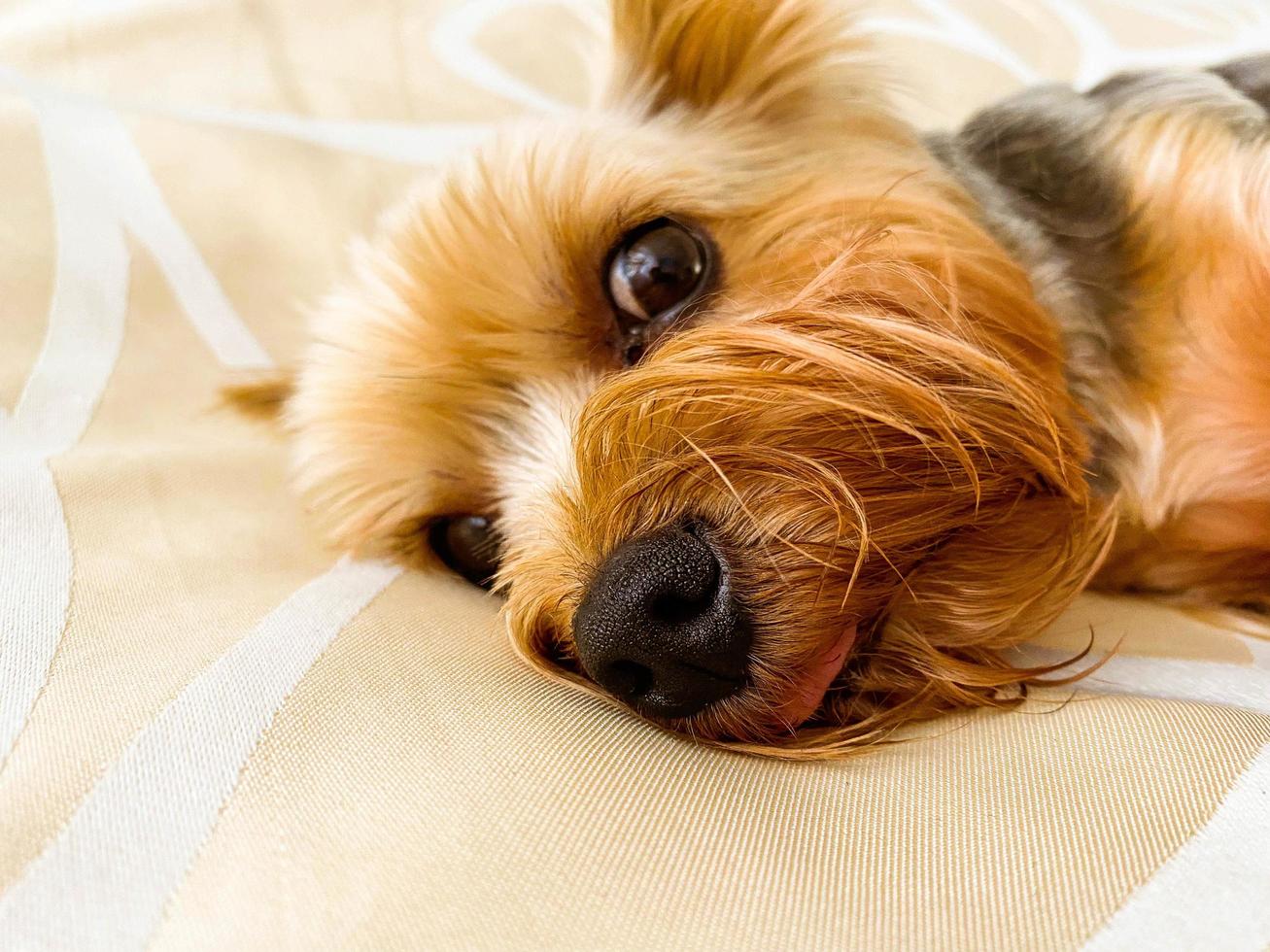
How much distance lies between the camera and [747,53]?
68.7 inches

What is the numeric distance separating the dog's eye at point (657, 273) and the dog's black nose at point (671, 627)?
48cm

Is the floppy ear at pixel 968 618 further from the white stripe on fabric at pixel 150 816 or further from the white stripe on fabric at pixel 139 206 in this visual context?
the white stripe on fabric at pixel 139 206

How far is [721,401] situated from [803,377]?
0.10 meters

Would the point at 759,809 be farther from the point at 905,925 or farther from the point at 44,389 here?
the point at 44,389

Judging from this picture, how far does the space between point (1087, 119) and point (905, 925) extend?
1.47 meters

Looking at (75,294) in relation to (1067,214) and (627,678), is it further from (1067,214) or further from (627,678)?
(1067,214)

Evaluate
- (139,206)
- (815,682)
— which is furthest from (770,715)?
(139,206)

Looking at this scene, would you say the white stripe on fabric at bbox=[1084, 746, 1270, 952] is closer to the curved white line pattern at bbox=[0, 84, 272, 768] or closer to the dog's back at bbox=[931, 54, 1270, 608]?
the dog's back at bbox=[931, 54, 1270, 608]

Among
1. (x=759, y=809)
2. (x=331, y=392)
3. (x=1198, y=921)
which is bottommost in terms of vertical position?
(x=331, y=392)

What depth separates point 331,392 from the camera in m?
1.73

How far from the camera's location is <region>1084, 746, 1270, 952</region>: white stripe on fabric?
69 centimetres

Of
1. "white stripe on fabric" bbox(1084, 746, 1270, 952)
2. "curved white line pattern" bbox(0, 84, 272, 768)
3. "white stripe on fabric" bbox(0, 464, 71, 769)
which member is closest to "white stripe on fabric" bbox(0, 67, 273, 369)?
"curved white line pattern" bbox(0, 84, 272, 768)

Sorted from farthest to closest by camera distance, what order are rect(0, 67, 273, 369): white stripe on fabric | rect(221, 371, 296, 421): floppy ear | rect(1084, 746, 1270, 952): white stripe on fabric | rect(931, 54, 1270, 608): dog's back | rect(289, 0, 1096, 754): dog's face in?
rect(0, 67, 273, 369): white stripe on fabric → rect(221, 371, 296, 421): floppy ear → rect(931, 54, 1270, 608): dog's back → rect(289, 0, 1096, 754): dog's face → rect(1084, 746, 1270, 952): white stripe on fabric

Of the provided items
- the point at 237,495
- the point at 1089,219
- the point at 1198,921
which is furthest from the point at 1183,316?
the point at 237,495
